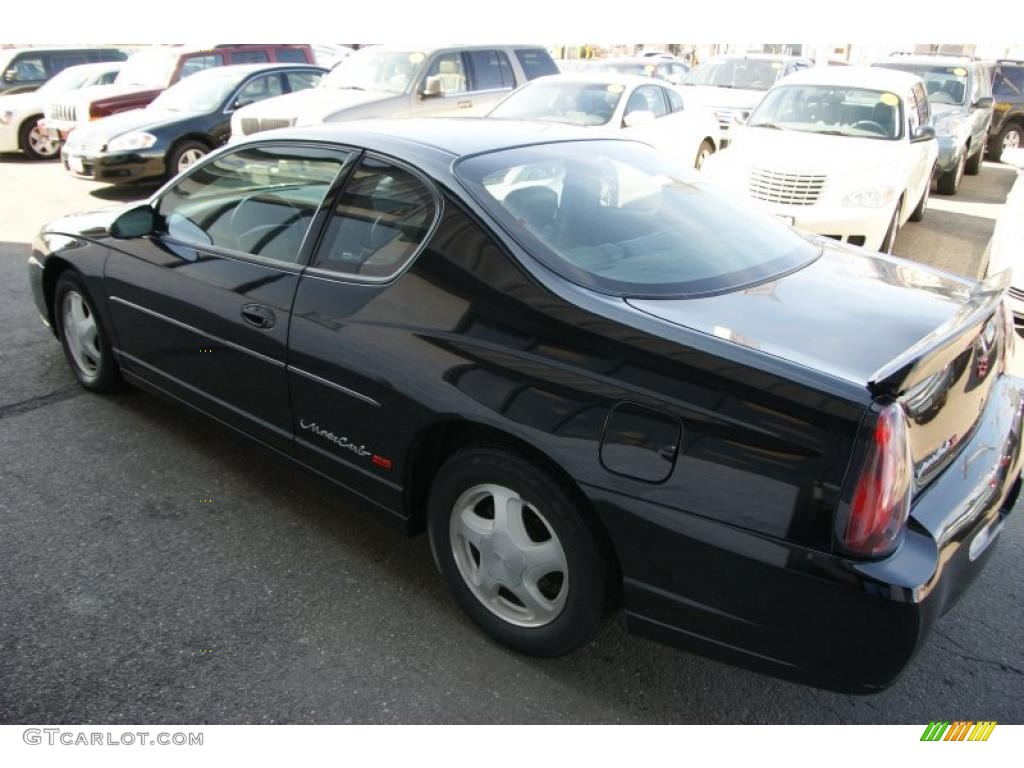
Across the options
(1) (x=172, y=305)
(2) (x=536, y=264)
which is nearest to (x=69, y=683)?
(1) (x=172, y=305)

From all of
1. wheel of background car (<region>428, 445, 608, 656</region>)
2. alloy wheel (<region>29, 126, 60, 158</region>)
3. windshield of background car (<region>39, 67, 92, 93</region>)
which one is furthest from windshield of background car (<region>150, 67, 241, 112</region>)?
wheel of background car (<region>428, 445, 608, 656</region>)

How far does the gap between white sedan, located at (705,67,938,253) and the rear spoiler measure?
328 cm

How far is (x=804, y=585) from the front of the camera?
6.19ft

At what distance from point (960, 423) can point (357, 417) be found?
5.90 ft

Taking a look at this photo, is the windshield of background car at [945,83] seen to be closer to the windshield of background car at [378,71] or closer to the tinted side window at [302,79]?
the windshield of background car at [378,71]

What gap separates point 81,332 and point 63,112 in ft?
32.5

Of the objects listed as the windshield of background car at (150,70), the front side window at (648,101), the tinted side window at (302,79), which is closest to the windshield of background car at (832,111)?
the front side window at (648,101)

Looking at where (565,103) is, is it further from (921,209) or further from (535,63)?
(921,209)

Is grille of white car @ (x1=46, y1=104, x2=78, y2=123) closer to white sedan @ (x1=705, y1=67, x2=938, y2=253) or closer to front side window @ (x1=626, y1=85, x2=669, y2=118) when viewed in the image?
front side window @ (x1=626, y1=85, x2=669, y2=118)

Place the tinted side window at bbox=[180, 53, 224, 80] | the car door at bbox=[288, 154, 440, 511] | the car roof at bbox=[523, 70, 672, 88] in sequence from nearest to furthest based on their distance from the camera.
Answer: the car door at bbox=[288, 154, 440, 511] < the car roof at bbox=[523, 70, 672, 88] < the tinted side window at bbox=[180, 53, 224, 80]

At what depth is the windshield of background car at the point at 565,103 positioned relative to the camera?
8.90 metres

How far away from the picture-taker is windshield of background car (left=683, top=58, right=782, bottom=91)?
12656mm

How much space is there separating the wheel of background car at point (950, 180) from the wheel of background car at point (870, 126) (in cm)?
316

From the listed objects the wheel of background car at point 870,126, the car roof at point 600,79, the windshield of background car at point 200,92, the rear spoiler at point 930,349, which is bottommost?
the windshield of background car at point 200,92
